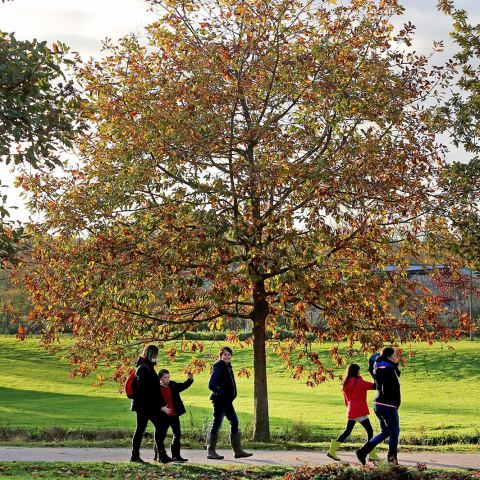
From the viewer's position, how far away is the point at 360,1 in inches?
512

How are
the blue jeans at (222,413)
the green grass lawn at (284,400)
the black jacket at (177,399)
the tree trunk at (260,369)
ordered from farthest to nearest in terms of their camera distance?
the green grass lawn at (284,400), the tree trunk at (260,369), the blue jeans at (222,413), the black jacket at (177,399)

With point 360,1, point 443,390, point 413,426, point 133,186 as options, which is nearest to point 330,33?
point 360,1

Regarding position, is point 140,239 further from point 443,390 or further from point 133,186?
point 443,390

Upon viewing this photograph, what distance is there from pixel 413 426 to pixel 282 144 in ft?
32.7

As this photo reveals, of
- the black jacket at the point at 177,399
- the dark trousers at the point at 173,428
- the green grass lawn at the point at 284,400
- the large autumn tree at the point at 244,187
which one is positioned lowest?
the green grass lawn at the point at 284,400

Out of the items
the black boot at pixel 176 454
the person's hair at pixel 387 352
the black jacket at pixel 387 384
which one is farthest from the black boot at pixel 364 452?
the black boot at pixel 176 454

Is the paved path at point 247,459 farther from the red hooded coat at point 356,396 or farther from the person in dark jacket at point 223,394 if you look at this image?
the red hooded coat at point 356,396

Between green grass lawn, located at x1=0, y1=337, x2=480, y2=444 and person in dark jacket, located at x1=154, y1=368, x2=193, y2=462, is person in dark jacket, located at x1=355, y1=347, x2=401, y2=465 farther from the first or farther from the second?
green grass lawn, located at x1=0, y1=337, x2=480, y2=444

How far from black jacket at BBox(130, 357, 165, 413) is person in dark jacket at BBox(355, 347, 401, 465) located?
3.28m

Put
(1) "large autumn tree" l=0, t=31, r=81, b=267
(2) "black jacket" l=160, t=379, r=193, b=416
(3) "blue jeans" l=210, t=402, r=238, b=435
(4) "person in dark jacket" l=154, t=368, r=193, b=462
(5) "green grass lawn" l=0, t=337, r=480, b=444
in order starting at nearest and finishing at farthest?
1. (1) "large autumn tree" l=0, t=31, r=81, b=267
2. (4) "person in dark jacket" l=154, t=368, r=193, b=462
3. (2) "black jacket" l=160, t=379, r=193, b=416
4. (3) "blue jeans" l=210, t=402, r=238, b=435
5. (5) "green grass lawn" l=0, t=337, r=480, b=444

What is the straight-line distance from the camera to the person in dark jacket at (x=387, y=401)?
922 cm

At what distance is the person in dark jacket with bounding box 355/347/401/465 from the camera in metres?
9.22

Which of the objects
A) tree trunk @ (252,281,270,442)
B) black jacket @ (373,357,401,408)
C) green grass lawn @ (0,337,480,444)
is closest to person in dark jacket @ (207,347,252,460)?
black jacket @ (373,357,401,408)

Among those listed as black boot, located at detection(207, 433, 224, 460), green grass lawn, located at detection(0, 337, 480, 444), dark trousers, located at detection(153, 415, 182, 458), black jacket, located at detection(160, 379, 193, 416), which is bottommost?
green grass lawn, located at detection(0, 337, 480, 444)
